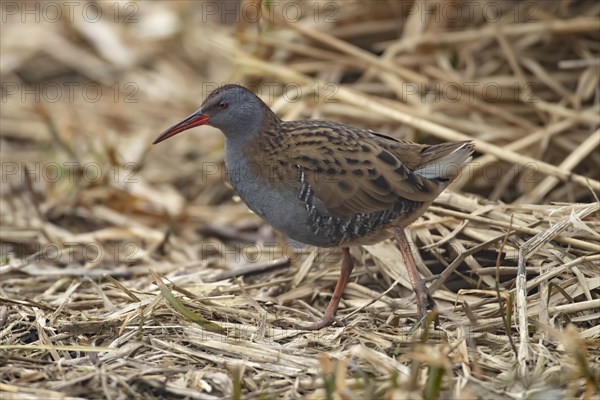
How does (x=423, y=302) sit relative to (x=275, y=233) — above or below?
above

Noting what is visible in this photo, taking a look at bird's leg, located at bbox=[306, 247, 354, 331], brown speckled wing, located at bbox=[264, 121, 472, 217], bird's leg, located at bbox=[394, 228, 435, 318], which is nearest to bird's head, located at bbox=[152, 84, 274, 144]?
brown speckled wing, located at bbox=[264, 121, 472, 217]

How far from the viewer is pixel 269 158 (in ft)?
14.0

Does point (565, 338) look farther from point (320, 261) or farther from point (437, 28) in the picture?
point (437, 28)

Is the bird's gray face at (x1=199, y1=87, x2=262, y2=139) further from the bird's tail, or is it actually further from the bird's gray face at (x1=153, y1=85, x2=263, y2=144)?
the bird's tail

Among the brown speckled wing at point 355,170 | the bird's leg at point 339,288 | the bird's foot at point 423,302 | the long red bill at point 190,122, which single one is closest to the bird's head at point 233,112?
the long red bill at point 190,122

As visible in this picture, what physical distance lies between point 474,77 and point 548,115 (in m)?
0.63

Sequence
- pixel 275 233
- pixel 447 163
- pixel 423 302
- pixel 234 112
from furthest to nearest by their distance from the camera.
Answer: pixel 275 233 → pixel 234 112 → pixel 447 163 → pixel 423 302

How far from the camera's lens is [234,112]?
441cm

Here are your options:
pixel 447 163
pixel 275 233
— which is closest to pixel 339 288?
pixel 447 163

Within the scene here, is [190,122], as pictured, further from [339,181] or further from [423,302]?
[423,302]

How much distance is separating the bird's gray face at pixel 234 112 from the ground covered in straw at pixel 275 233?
80 cm

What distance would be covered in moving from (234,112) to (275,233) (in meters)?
1.27

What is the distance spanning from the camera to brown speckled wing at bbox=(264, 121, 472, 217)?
13.6ft

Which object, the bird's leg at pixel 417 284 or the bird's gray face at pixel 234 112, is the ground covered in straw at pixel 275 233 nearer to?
the bird's leg at pixel 417 284
